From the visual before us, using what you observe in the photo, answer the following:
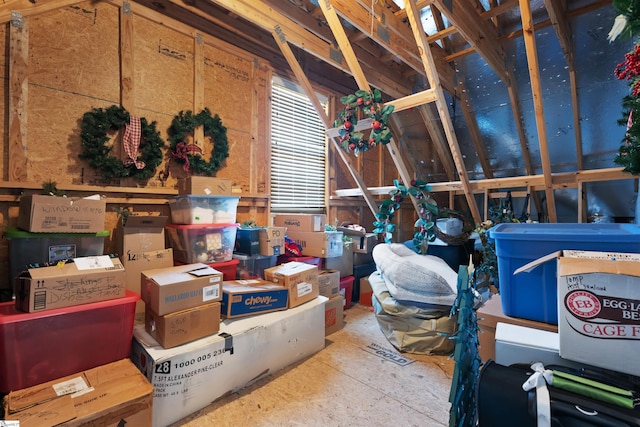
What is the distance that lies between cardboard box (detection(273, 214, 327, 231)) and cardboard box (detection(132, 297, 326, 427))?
1.06 metres

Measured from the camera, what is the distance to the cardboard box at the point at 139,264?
6.75 feet

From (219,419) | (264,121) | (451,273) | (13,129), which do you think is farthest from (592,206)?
(13,129)

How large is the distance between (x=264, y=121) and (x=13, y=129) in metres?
2.02

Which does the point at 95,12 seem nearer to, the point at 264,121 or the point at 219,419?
the point at 264,121

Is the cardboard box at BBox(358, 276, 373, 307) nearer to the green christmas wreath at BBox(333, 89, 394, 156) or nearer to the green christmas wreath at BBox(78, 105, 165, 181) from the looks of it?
the green christmas wreath at BBox(333, 89, 394, 156)

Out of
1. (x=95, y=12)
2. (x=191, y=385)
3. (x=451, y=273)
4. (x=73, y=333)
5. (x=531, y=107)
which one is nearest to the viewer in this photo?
(x=73, y=333)

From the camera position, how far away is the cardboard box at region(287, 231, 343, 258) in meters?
3.02

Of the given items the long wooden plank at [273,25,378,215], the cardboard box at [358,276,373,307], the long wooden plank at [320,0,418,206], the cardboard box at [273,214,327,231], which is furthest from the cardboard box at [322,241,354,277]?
the long wooden plank at [320,0,418,206]

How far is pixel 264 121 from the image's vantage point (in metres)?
3.36

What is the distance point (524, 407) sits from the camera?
2.67ft

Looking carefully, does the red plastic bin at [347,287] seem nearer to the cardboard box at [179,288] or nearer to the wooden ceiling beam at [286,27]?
the cardboard box at [179,288]

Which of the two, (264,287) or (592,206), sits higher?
(592,206)

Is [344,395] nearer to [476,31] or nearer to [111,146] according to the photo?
[111,146]

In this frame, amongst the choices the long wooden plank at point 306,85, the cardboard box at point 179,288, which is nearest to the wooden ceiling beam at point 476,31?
the long wooden plank at point 306,85
